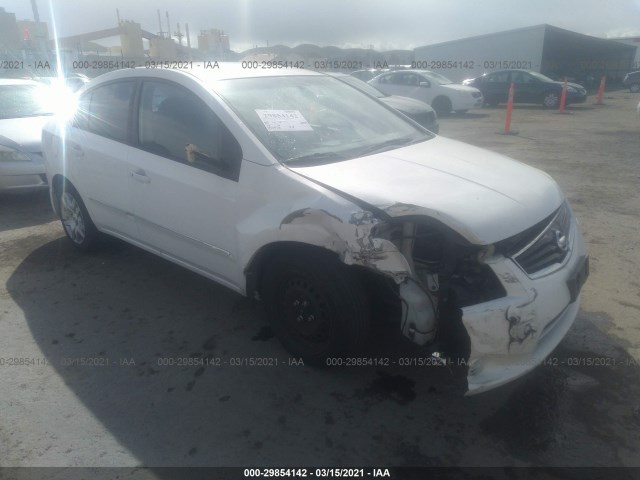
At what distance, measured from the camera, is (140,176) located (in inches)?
131

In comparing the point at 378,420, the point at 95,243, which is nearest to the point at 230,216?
the point at 378,420

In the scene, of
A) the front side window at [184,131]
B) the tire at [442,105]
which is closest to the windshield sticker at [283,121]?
the front side window at [184,131]

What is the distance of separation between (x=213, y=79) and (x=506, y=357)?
2404 millimetres

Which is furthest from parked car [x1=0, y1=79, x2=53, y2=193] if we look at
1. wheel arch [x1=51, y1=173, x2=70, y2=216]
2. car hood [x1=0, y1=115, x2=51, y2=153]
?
wheel arch [x1=51, y1=173, x2=70, y2=216]

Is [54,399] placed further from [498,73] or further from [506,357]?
[498,73]

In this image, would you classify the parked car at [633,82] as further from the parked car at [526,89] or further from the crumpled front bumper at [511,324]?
the crumpled front bumper at [511,324]

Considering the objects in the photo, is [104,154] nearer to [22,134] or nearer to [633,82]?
[22,134]

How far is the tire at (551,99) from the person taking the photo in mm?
17172

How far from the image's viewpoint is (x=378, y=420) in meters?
2.45

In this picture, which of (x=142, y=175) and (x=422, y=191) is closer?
(x=422, y=191)

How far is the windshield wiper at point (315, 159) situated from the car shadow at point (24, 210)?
4.13m

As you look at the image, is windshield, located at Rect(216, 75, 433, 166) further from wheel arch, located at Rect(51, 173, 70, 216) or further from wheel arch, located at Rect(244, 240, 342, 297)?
wheel arch, located at Rect(51, 173, 70, 216)

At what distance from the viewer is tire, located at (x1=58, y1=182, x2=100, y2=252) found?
4.22 m

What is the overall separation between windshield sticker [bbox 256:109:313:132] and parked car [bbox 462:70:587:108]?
671 inches
